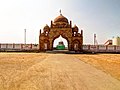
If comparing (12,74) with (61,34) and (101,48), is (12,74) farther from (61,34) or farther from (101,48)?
(101,48)

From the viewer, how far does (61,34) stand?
51.6 meters

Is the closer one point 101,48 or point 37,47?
point 37,47

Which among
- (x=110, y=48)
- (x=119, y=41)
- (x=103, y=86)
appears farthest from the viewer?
(x=119, y=41)

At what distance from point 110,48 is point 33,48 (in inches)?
824

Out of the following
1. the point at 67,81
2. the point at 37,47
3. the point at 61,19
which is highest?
the point at 61,19

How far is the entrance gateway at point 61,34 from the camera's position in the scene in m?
51.5

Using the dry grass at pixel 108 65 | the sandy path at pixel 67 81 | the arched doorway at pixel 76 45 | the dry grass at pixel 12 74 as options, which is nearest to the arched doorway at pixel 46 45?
the arched doorway at pixel 76 45

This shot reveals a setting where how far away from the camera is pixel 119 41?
73.7 metres

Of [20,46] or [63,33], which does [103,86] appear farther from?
[20,46]

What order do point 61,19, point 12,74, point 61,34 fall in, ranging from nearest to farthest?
point 12,74 → point 61,34 → point 61,19

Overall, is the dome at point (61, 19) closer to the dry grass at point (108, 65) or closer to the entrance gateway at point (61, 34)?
the entrance gateway at point (61, 34)

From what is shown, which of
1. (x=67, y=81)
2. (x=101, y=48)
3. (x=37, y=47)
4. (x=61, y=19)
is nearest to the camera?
(x=67, y=81)

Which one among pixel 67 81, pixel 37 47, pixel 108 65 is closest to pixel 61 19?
pixel 37 47

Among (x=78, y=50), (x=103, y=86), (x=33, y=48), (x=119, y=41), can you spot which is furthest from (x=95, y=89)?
(x=119, y=41)
